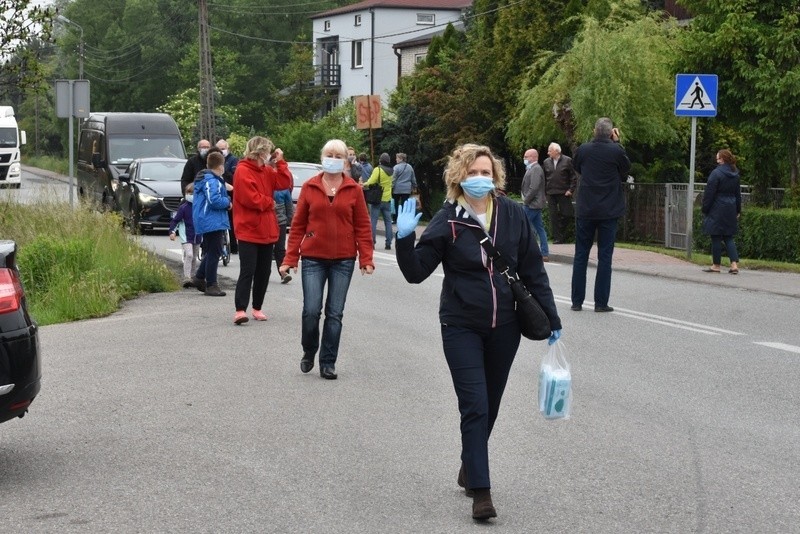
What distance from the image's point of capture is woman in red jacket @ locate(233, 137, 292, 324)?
12.8 meters

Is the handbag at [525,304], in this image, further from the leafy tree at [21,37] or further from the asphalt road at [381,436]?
the leafy tree at [21,37]

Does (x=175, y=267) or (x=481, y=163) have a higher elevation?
(x=481, y=163)

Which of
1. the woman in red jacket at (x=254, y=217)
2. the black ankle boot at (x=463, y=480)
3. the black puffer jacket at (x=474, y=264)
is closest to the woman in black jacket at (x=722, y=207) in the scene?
the woman in red jacket at (x=254, y=217)

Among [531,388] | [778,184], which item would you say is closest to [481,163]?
[531,388]

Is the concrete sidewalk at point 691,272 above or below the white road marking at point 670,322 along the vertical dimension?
below

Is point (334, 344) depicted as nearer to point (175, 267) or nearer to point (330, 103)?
point (175, 267)

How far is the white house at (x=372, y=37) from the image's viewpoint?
2990 inches

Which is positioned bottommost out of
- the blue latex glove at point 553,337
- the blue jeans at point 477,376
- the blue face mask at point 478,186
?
the blue jeans at point 477,376

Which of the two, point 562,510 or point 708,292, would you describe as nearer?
point 562,510

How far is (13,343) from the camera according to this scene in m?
6.59

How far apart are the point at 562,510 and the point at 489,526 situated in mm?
453

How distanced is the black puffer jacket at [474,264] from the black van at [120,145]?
26415mm

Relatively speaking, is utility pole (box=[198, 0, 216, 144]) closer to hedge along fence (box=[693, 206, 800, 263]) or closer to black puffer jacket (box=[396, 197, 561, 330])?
hedge along fence (box=[693, 206, 800, 263])

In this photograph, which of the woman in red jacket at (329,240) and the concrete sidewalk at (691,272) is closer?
the woman in red jacket at (329,240)
